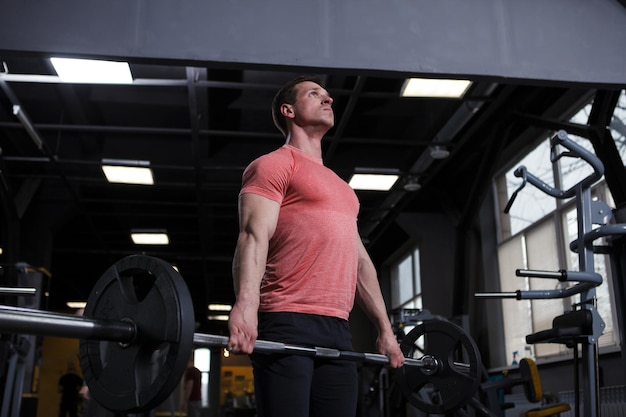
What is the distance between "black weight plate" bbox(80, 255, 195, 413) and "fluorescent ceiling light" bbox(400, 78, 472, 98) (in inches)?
159

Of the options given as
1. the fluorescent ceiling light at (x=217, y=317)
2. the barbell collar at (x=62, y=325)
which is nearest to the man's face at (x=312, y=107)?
the barbell collar at (x=62, y=325)

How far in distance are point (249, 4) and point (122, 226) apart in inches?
253

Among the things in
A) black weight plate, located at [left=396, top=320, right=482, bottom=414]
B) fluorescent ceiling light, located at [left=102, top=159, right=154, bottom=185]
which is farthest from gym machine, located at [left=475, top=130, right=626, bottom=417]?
fluorescent ceiling light, located at [left=102, top=159, right=154, bottom=185]

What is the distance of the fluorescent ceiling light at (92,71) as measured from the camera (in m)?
4.52

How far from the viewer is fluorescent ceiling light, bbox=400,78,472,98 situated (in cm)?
508

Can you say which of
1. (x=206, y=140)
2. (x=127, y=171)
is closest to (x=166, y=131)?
(x=206, y=140)

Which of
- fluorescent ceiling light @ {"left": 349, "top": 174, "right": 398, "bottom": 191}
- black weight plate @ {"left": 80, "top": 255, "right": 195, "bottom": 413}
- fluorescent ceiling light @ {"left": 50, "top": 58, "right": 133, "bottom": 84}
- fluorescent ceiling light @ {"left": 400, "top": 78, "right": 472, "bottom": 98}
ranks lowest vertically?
black weight plate @ {"left": 80, "top": 255, "right": 195, "bottom": 413}

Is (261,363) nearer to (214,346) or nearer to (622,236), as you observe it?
(214,346)

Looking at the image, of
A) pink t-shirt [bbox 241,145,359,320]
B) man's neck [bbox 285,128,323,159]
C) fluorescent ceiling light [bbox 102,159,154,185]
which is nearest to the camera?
pink t-shirt [bbox 241,145,359,320]

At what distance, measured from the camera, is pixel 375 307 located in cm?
178

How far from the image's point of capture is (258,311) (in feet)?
4.97

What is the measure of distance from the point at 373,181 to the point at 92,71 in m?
3.30

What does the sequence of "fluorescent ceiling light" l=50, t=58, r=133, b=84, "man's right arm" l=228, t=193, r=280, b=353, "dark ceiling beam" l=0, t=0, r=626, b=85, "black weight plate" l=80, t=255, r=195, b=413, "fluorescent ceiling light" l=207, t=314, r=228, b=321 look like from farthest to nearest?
"fluorescent ceiling light" l=207, t=314, r=228, b=321, "fluorescent ceiling light" l=50, t=58, r=133, b=84, "dark ceiling beam" l=0, t=0, r=626, b=85, "man's right arm" l=228, t=193, r=280, b=353, "black weight plate" l=80, t=255, r=195, b=413

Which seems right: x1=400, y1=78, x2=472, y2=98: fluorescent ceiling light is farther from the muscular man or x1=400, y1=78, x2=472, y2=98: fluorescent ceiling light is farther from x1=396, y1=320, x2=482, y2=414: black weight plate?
the muscular man
